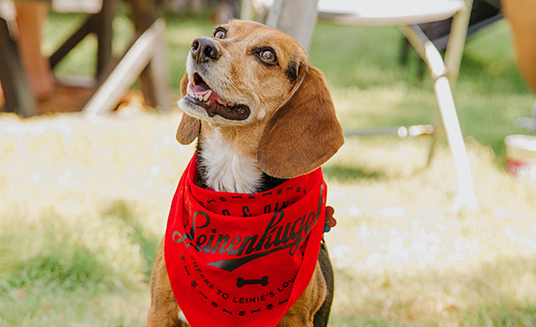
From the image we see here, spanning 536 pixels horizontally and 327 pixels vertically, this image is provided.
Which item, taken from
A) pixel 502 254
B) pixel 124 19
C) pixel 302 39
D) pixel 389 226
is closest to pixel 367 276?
pixel 389 226

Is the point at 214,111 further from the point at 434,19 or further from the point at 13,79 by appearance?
the point at 13,79

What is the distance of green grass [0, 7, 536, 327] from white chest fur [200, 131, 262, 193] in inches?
34.9

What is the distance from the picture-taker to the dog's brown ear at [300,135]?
1949mm

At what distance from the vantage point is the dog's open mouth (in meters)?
1.92

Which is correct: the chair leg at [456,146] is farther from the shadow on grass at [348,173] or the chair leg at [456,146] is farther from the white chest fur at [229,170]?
the white chest fur at [229,170]

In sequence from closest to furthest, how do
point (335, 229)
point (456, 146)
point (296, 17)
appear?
point (296, 17), point (335, 229), point (456, 146)

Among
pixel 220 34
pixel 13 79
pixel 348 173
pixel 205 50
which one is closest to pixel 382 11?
pixel 348 173

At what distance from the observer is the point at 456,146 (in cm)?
390

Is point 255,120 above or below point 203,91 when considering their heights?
below

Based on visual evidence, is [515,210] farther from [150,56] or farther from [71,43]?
[71,43]

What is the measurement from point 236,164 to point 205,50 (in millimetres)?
490

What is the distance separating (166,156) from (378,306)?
2300 millimetres

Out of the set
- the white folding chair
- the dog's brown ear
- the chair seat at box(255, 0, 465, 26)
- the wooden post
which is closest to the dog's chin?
the dog's brown ear

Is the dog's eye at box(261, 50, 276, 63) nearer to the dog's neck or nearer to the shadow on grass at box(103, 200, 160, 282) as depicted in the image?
the dog's neck
